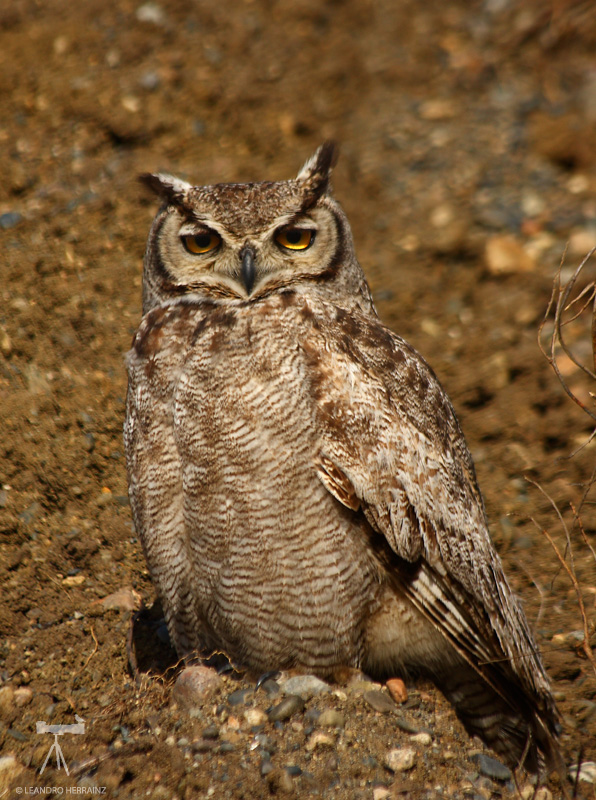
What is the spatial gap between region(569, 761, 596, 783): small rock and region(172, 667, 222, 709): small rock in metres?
1.15

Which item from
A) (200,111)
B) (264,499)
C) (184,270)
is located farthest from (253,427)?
(200,111)

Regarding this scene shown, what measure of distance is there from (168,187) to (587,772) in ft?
7.83

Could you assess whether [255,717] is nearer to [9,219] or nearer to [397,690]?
[397,690]

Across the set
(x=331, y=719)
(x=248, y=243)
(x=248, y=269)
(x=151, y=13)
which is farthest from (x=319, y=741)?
(x=151, y=13)

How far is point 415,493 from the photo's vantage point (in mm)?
2473

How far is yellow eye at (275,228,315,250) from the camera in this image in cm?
268

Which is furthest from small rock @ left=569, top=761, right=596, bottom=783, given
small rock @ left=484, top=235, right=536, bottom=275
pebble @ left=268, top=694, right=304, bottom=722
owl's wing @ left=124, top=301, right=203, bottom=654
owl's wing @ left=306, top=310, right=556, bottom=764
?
small rock @ left=484, top=235, right=536, bottom=275

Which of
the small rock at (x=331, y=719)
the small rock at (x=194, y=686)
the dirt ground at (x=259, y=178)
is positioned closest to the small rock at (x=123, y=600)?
the dirt ground at (x=259, y=178)

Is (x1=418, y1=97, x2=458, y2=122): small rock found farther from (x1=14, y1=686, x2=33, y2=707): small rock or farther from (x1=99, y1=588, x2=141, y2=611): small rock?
(x1=14, y1=686, x2=33, y2=707): small rock

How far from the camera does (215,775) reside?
7.23ft

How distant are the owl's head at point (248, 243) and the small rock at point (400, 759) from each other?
4.82 feet

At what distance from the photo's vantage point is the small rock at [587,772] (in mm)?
2420

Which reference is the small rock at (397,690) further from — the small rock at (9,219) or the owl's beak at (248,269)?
the small rock at (9,219)

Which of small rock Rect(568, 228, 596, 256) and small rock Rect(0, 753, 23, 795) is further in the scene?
small rock Rect(568, 228, 596, 256)
